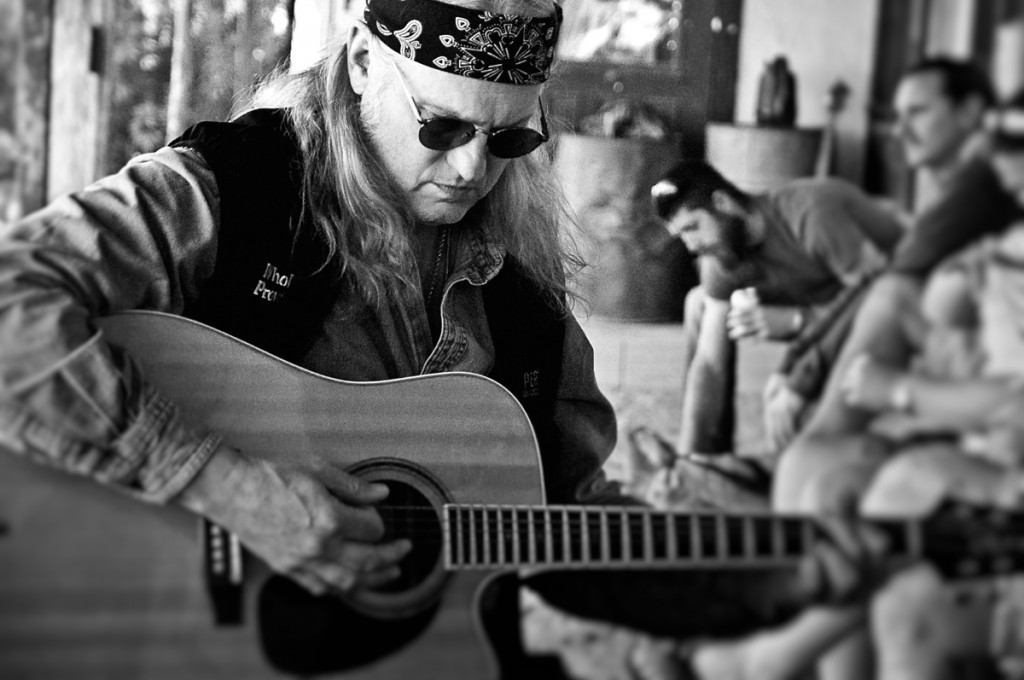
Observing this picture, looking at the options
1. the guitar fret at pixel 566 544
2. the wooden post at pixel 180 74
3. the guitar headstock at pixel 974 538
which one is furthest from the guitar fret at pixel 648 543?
the wooden post at pixel 180 74

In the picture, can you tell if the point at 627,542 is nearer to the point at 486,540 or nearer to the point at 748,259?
the point at 486,540

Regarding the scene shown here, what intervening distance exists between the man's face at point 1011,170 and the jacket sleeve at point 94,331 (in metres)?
1.29

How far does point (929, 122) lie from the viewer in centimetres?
186

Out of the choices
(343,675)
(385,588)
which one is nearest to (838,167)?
(385,588)

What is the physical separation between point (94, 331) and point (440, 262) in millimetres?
587

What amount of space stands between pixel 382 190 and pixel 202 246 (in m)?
0.31

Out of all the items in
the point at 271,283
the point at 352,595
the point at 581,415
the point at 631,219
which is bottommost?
the point at 352,595

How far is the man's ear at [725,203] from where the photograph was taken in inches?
76.0

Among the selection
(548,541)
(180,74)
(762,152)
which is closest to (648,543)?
(548,541)

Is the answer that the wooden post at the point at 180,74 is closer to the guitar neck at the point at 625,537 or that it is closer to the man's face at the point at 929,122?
the guitar neck at the point at 625,537

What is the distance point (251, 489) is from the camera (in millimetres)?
1670

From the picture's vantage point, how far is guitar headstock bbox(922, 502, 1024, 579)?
1.82m

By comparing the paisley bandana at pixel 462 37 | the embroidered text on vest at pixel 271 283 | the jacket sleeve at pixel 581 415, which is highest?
the paisley bandana at pixel 462 37

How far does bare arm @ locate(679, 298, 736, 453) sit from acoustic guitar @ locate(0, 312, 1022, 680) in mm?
141
